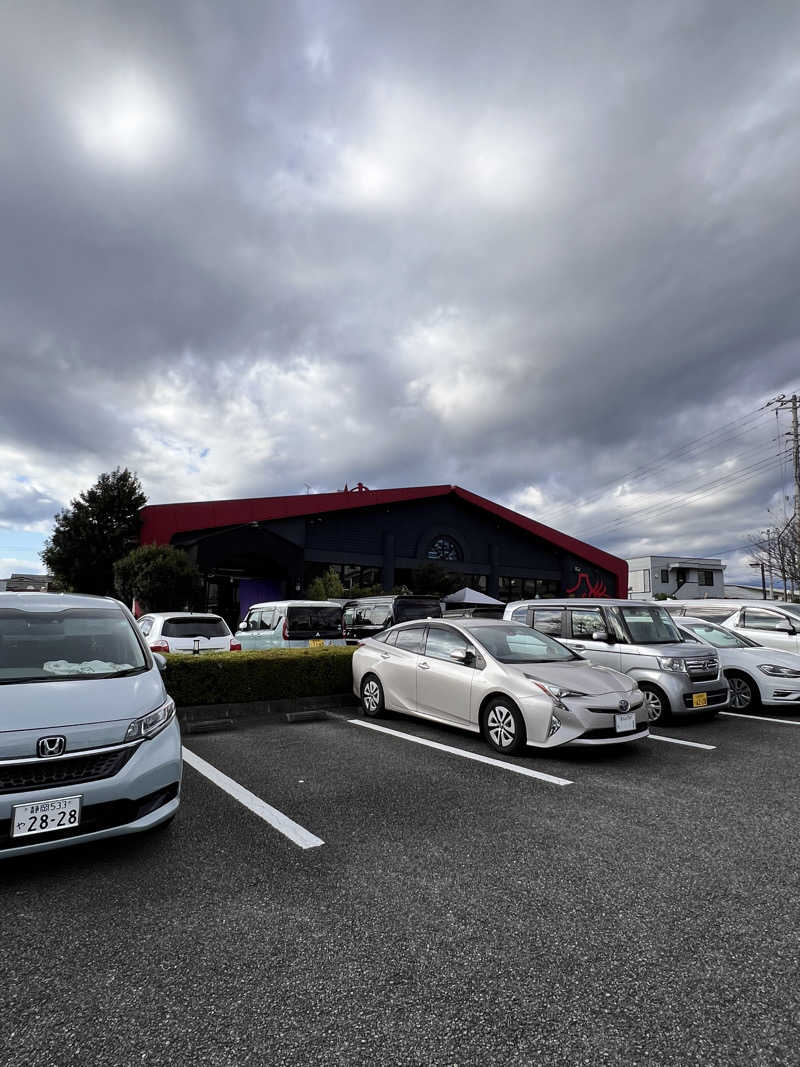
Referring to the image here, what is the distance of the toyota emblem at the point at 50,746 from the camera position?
3234 millimetres

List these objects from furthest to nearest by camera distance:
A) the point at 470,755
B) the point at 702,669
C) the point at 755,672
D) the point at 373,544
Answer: the point at 373,544
the point at 755,672
the point at 702,669
the point at 470,755

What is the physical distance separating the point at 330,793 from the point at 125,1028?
2.73 meters

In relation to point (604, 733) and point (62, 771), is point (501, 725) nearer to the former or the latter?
point (604, 733)

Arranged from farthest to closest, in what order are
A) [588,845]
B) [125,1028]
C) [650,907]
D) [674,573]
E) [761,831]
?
[674,573], [761,831], [588,845], [650,907], [125,1028]

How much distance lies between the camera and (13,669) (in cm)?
391

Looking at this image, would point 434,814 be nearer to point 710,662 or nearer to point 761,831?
point 761,831

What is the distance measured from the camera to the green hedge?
812 cm

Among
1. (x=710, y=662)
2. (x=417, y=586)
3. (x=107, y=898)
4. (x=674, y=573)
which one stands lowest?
(x=107, y=898)

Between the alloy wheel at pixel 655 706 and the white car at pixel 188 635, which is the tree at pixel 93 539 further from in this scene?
the alloy wheel at pixel 655 706

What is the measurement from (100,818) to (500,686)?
401 cm

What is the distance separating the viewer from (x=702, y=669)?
310 inches

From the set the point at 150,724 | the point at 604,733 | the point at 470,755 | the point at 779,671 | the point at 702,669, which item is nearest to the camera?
the point at 150,724

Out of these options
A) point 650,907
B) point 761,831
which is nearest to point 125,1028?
point 650,907

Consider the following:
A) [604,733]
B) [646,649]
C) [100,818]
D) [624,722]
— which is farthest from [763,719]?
[100,818]
